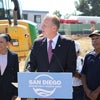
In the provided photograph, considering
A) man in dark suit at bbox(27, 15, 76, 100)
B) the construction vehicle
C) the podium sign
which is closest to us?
the podium sign

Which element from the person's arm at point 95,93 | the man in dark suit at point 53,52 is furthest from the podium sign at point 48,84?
the person's arm at point 95,93

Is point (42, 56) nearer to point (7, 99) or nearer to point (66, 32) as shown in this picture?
point (7, 99)

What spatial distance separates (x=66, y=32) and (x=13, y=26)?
125 ft

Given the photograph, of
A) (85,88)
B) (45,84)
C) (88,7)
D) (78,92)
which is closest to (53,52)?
(45,84)

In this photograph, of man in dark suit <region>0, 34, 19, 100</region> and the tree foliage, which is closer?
man in dark suit <region>0, 34, 19, 100</region>

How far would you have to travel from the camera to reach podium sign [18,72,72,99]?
4.32 m

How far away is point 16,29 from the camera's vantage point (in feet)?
40.8

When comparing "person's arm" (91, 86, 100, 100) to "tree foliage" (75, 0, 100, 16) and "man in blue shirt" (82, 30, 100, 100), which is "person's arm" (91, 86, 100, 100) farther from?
"tree foliage" (75, 0, 100, 16)

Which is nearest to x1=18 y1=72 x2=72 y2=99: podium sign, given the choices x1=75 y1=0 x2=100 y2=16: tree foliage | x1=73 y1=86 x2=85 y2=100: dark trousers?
x1=73 y1=86 x2=85 y2=100: dark trousers

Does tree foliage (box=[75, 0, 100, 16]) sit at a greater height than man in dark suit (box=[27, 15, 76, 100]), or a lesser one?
lesser

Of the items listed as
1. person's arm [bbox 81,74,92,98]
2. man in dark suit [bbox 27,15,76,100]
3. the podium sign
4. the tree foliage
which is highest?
man in dark suit [bbox 27,15,76,100]

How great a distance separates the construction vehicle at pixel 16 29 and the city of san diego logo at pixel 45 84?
733 cm

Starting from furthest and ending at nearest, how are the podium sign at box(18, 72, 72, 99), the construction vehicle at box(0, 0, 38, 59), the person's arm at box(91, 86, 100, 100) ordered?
1. the construction vehicle at box(0, 0, 38, 59)
2. the person's arm at box(91, 86, 100, 100)
3. the podium sign at box(18, 72, 72, 99)

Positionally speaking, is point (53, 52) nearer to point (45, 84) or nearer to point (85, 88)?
point (45, 84)
